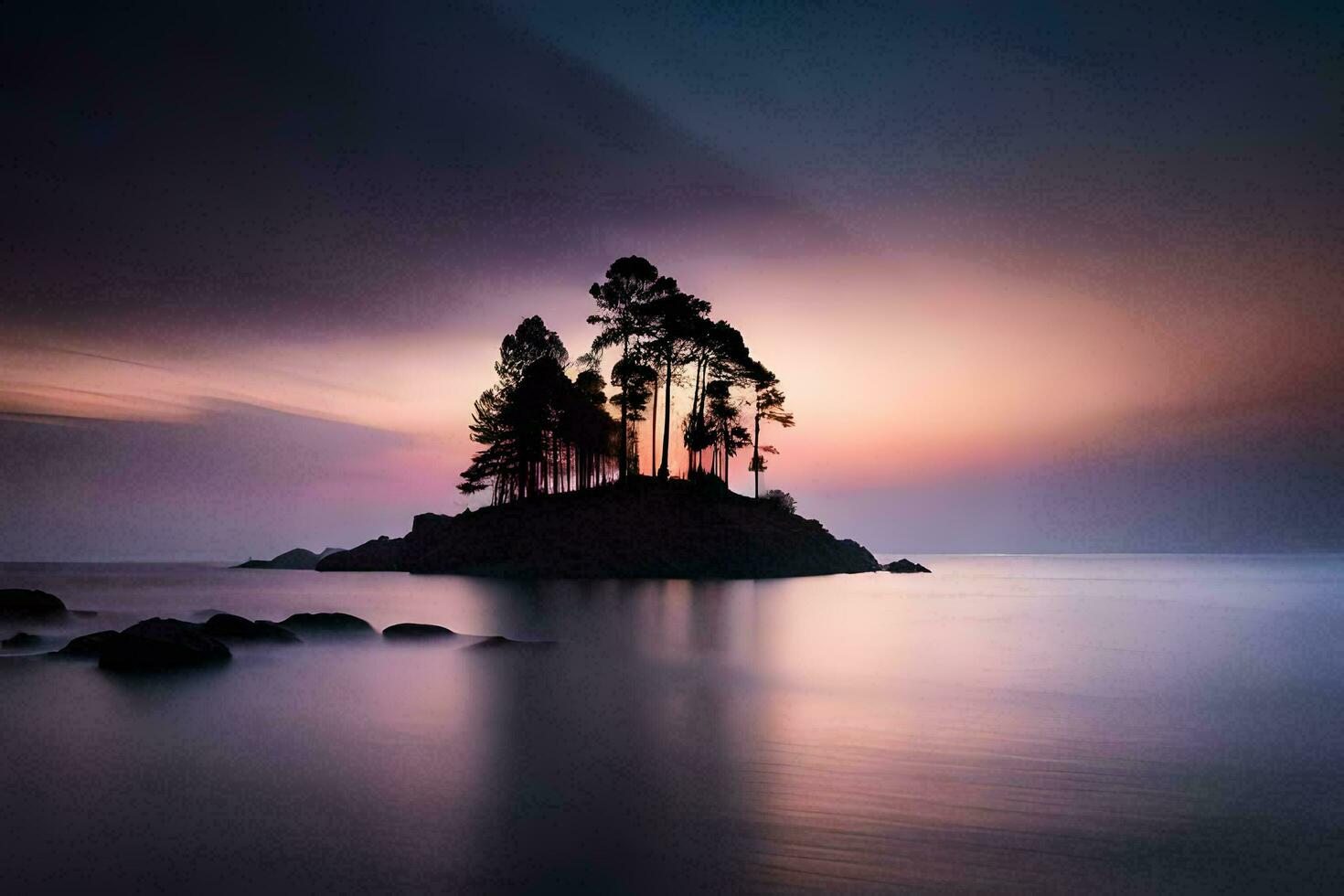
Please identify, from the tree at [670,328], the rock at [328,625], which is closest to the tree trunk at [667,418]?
the tree at [670,328]

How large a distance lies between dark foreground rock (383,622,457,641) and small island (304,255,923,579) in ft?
128

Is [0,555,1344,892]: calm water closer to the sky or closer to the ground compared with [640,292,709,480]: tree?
closer to the ground

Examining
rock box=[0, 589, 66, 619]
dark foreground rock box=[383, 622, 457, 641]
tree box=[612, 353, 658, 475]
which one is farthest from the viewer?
tree box=[612, 353, 658, 475]

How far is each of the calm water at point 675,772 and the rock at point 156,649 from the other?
871mm

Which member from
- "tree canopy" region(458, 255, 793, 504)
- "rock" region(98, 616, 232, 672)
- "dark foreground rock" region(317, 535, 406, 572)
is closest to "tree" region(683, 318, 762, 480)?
"tree canopy" region(458, 255, 793, 504)

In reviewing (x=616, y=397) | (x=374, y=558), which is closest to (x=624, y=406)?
(x=616, y=397)

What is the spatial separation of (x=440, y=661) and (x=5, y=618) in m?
26.2

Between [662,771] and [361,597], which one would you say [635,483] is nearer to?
[361,597]

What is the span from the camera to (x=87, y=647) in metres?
21.9

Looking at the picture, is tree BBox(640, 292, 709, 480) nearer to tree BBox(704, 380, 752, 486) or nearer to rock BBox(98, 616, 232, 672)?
tree BBox(704, 380, 752, 486)

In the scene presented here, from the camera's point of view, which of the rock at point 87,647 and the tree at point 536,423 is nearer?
the rock at point 87,647

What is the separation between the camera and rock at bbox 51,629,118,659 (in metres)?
21.5

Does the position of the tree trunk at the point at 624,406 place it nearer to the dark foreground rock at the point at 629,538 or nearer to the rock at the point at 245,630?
the dark foreground rock at the point at 629,538

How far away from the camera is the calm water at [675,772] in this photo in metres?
7.55
